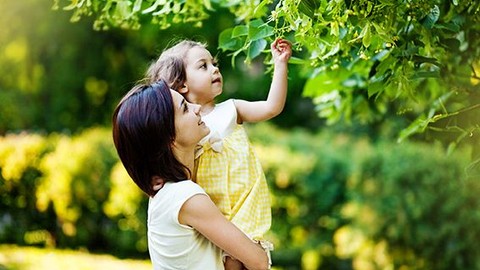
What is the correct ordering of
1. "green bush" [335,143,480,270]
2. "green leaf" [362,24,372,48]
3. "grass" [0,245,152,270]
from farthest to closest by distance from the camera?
"grass" [0,245,152,270], "green bush" [335,143,480,270], "green leaf" [362,24,372,48]

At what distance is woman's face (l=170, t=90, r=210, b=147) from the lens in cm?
256

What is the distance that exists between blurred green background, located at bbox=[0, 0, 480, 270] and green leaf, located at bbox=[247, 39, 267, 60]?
113cm

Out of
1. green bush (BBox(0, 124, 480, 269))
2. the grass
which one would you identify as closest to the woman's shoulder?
green bush (BBox(0, 124, 480, 269))

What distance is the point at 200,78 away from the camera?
273 cm

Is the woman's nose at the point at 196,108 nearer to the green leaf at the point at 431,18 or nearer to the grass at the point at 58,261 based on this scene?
the green leaf at the point at 431,18

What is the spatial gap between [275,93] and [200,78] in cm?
24

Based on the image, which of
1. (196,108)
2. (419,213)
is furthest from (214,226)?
(419,213)

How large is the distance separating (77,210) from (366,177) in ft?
11.0

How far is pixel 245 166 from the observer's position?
272cm

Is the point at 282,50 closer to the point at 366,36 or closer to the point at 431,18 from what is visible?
the point at 366,36

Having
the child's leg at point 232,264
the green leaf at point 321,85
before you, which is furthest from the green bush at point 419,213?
the child's leg at point 232,264

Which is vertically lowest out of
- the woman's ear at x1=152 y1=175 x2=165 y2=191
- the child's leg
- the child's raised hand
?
the child's leg

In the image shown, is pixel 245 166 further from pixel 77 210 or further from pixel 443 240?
pixel 77 210

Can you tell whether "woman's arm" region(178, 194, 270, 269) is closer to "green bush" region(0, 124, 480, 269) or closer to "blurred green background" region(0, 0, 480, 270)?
"blurred green background" region(0, 0, 480, 270)
